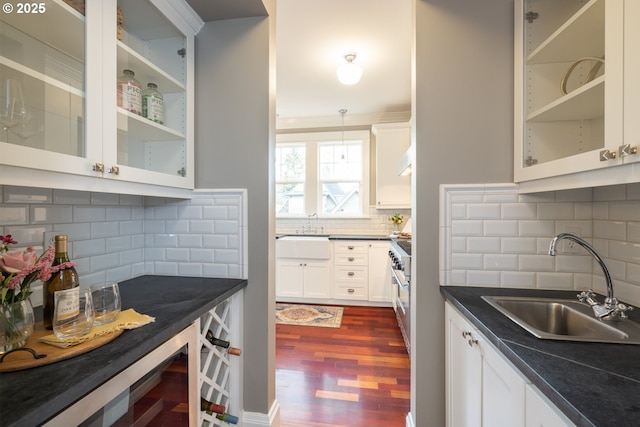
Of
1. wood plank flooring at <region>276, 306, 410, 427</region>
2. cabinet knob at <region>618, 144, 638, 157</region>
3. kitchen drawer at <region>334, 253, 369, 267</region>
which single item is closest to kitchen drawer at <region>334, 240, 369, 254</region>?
kitchen drawer at <region>334, 253, 369, 267</region>

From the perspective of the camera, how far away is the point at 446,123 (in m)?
1.43

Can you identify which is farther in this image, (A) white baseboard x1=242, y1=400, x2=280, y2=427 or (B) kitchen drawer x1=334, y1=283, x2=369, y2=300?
(B) kitchen drawer x1=334, y1=283, x2=369, y2=300

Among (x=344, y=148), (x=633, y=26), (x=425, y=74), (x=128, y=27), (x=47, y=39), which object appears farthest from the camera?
(x=344, y=148)

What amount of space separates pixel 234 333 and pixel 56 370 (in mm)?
915

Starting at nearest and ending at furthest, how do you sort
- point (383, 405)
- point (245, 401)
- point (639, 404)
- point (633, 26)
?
point (639, 404), point (633, 26), point (245, 401), point (383, 405)

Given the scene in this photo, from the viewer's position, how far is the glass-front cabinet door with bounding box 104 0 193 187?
1134 mm

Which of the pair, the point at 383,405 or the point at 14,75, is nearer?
the point at 14,75

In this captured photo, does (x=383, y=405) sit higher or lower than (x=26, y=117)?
lower

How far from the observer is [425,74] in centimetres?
144

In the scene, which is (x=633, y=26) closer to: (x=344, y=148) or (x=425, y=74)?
(x=425, y=74)

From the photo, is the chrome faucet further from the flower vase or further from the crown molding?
the crown molding

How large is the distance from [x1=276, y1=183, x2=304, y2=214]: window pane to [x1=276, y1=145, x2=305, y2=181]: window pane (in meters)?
0.13

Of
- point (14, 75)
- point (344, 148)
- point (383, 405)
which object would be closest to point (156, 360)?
point (14, 75)

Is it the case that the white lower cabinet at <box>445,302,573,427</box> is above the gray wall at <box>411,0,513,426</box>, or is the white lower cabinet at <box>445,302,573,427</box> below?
below
